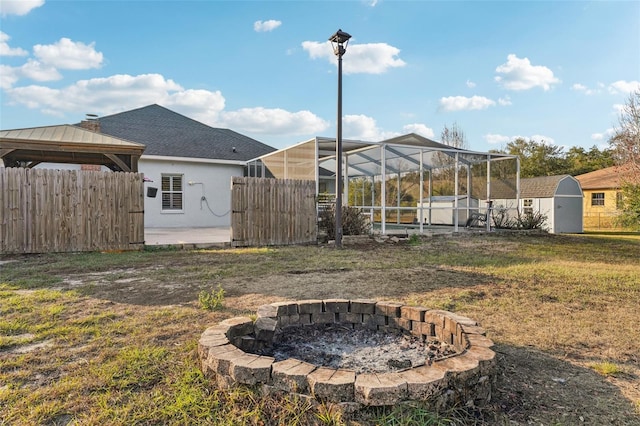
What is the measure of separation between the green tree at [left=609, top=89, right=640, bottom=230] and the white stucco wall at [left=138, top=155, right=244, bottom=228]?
12.7m

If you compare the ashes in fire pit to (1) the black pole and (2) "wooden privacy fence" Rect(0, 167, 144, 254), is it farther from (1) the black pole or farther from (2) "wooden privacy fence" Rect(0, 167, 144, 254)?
(2) "wooden privacy fence" Rect(0, 167, 144, 254)

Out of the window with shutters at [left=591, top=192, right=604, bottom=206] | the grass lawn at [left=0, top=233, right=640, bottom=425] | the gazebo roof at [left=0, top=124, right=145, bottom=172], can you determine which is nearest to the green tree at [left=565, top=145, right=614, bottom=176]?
the window with shutters at [left=591, top=192, right=604, bottom=206]

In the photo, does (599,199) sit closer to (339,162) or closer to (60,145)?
(339,162)

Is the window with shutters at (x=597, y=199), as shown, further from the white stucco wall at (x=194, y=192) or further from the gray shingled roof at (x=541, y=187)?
the white stucco wall at (x=194, y=192)

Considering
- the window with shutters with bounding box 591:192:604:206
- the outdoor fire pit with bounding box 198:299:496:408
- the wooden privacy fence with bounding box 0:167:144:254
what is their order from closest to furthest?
the outdoor fire pit with bounding box 198:299:496:408 → the wooden privacy fence with bounding box 0:167:144:254 → the window with shutters with bounding box 591:192:604:206

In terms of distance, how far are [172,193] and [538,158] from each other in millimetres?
29997

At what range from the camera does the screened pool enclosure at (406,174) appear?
36.0ft

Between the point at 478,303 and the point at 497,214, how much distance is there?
1154 cm

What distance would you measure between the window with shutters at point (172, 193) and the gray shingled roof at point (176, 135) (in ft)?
3.18

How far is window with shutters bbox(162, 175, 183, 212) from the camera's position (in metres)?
14.4

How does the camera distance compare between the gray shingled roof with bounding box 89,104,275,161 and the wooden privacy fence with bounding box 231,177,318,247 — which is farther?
the gray shingled roof with bounding box 89,104,275,161

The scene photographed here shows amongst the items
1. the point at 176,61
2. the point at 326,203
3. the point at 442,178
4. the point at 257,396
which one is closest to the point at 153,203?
the point at 176,61

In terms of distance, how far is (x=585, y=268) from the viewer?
6367 mm

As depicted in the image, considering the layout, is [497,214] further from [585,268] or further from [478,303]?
[478,303]
